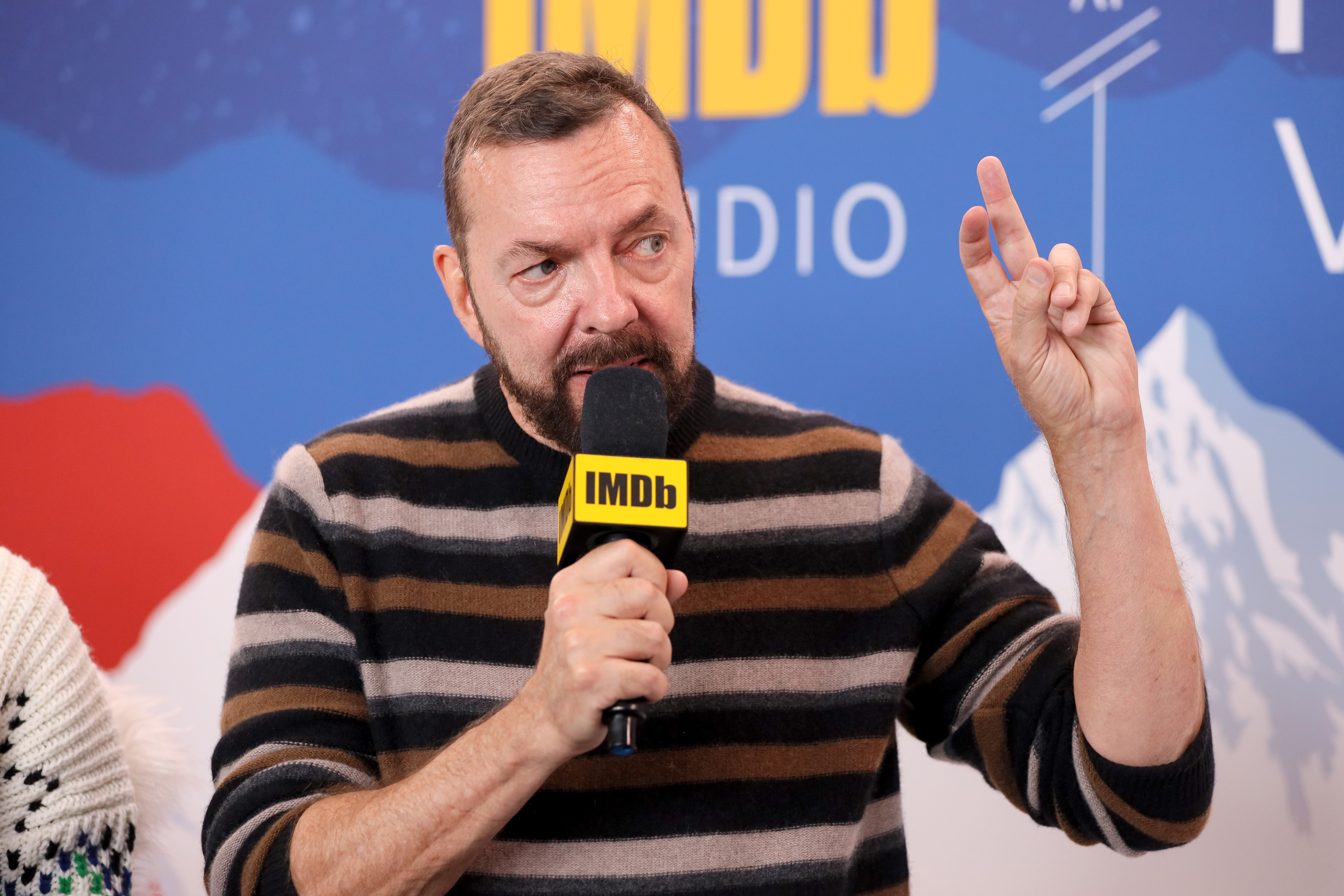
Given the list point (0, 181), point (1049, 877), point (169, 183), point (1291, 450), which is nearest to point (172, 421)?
point (169, 183)

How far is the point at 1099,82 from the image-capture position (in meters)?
2.09

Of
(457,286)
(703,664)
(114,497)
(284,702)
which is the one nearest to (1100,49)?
(457,286)

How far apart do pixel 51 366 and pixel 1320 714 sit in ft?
8.52

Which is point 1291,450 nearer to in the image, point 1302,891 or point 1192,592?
point 1192,592

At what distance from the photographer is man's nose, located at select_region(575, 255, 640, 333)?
1271 millimetres

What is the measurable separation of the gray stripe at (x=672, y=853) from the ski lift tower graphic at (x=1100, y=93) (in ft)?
3.91

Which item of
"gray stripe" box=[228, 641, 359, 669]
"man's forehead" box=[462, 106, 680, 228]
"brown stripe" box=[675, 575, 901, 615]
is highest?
"man's forehead" box=[462, 106, 680, 228]

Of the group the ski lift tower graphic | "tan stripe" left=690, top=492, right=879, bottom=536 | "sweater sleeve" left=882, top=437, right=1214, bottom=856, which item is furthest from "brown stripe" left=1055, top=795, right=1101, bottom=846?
the ski lift tower graphic

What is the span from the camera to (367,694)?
4.32 ft

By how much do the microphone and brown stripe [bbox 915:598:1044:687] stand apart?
0.53 m

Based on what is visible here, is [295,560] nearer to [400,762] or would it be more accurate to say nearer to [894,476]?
[400,762]

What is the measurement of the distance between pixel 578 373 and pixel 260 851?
569mm

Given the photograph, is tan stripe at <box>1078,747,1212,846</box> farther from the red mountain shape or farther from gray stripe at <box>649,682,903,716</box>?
the red mountain shape

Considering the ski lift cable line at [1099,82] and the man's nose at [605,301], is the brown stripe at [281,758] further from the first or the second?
the ski lift cable line at [1099,82]
